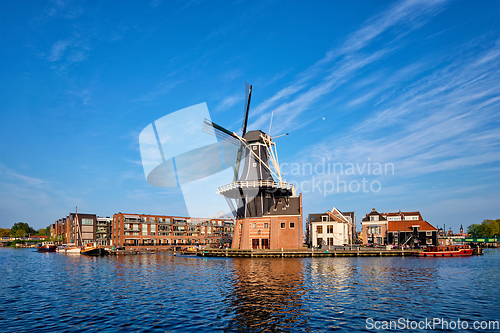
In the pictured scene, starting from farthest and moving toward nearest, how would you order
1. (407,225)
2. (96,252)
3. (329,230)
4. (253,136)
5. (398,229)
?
(398,229)
(407,225)
(329,230)
(96,252)
(253,136)

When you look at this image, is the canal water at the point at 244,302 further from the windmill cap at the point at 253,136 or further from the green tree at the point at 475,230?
the green tree at the point at 475,230

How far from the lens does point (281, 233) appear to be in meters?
64.6

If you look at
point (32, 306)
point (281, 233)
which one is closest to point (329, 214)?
point (281, 233)

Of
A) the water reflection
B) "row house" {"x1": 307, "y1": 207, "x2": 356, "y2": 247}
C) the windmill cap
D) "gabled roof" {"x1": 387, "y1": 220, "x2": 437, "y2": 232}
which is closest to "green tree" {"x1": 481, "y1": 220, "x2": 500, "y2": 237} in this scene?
"gabled roof" {"x1": 387, "y1": 220, "x2": 437, "y2": 232}

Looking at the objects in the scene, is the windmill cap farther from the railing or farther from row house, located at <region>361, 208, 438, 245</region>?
row house, located at <region>361, 208, 438, 245</region>

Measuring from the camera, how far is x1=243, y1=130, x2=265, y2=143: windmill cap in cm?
6412

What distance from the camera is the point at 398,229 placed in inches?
3501

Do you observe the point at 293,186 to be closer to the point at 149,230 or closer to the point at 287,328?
the point at 287,328

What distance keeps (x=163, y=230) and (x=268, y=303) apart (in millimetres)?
103859

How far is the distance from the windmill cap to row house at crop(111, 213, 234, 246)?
58.5 meters

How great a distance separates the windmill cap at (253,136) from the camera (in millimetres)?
64125

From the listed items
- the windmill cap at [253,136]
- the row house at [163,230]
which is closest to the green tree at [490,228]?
the row house at [163,230]

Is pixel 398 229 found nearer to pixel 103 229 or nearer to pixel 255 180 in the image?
pixel 255 180

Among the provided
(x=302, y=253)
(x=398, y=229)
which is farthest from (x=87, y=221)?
(x=398, y=229)
